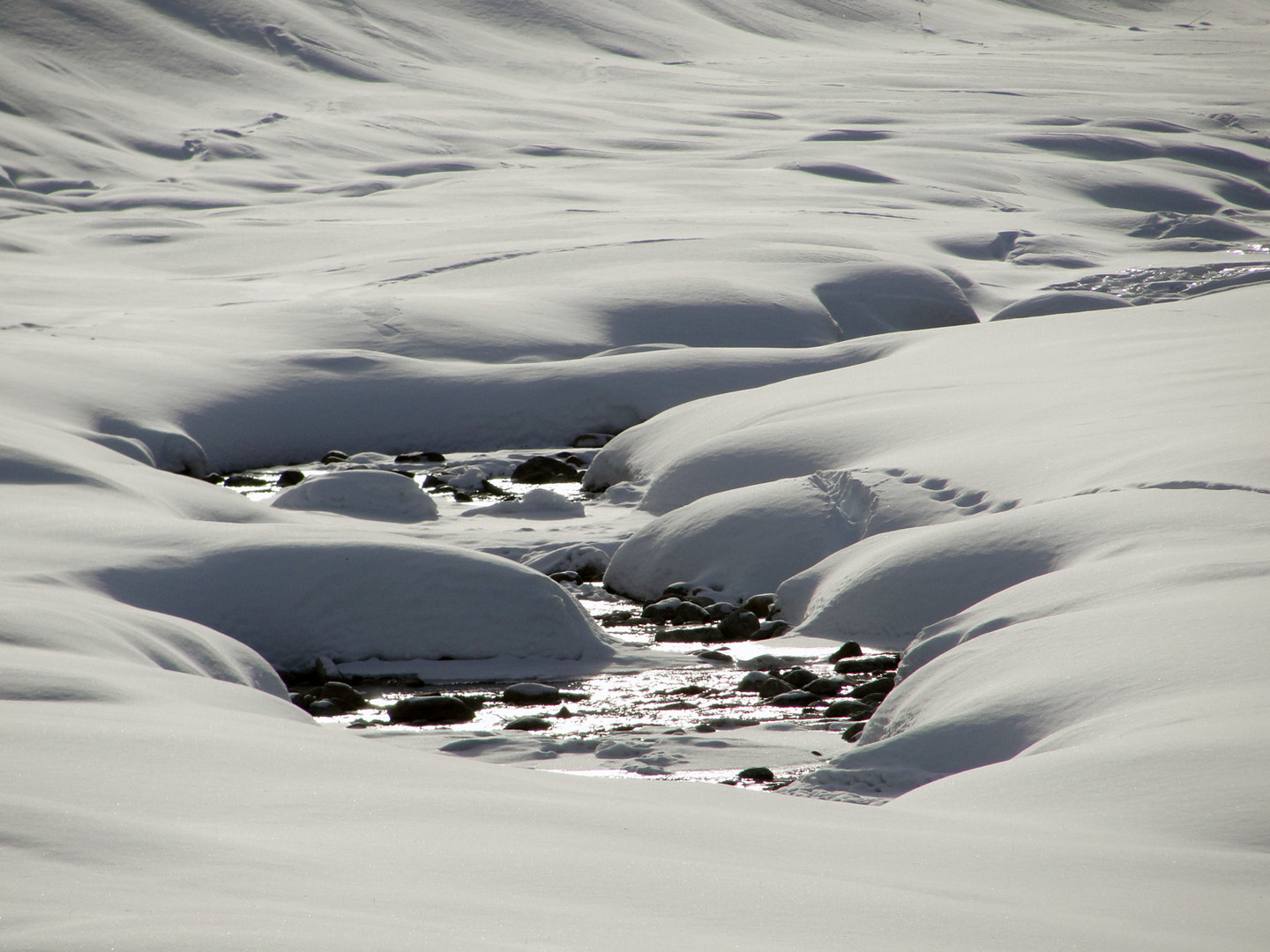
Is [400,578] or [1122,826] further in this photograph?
[400,578]

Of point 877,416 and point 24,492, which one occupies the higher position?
point 877,416

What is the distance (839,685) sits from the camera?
172 inches

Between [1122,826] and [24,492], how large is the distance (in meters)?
4.40

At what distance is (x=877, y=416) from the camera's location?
6488mm

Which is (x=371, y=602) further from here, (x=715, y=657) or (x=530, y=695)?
(x=715, y=657)

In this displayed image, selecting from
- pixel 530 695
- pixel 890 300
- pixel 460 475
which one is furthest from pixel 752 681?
pixel 890 300

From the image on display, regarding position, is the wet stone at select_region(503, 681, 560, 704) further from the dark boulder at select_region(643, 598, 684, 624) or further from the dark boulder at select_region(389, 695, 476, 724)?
the dark boulder at select_region(643, 598, 684, 624)

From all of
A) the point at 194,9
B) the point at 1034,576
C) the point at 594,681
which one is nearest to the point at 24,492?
the point at 594,681

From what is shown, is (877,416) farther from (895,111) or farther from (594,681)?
(895,111)

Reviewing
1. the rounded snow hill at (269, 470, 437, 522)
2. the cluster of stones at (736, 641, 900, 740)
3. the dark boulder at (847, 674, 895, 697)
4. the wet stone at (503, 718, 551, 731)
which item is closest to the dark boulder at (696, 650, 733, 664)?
the cluster of stones at (736, 641, 900, 740)

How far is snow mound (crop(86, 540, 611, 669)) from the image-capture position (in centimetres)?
451

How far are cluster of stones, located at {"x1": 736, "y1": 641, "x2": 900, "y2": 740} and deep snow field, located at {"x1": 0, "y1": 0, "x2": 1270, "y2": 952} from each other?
184 mm

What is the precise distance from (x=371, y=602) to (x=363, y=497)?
221 centimetres

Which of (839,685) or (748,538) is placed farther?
(748,538)
